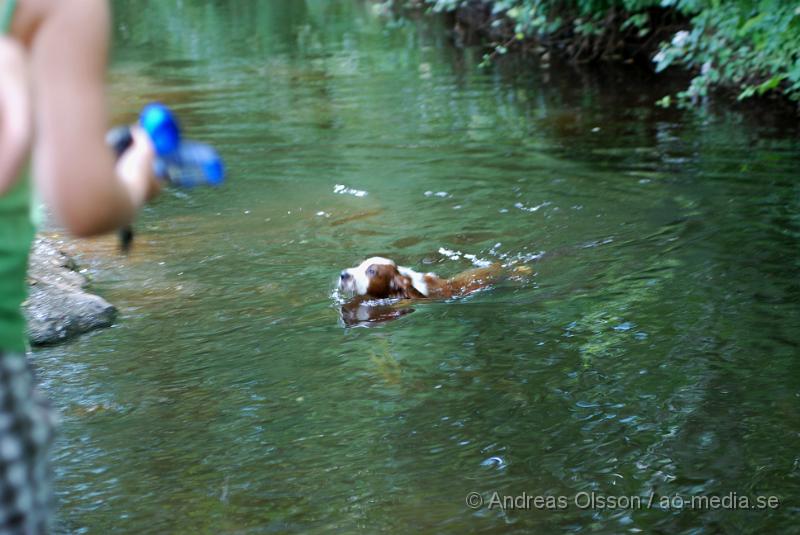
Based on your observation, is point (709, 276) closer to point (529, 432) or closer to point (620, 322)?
point (620, 322)

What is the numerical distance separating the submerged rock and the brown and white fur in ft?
5.01

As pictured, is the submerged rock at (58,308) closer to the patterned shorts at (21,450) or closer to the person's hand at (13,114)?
the patterned shorts at (21,450)

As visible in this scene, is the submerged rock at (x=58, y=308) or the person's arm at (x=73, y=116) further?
the submerged rock at (x=58, y=308)

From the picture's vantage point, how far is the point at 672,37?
1537 cm

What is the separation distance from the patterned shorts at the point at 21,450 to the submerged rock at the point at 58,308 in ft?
15.8

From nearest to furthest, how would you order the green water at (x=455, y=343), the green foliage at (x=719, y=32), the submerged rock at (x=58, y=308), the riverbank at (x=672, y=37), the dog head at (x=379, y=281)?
1. the green water at (x=455, y=343)
2. the submerged rock at (x=58, y=308)
3. the dog head at (x=379, y=281)
4. the green foliage at (x=719, y=32)
5. the riverbank at (x=672, y=37)

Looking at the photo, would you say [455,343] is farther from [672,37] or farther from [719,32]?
[672,37]

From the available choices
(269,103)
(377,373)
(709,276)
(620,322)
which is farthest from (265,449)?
(269,103)

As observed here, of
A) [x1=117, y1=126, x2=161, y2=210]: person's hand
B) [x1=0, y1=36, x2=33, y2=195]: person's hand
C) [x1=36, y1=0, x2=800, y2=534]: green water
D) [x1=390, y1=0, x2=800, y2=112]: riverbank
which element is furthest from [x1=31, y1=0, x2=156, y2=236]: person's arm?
[x1=390, y1=0, x2=800, y2=112]: riverbank

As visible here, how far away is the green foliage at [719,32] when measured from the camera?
34.1ft

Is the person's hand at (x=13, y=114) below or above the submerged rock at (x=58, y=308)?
above

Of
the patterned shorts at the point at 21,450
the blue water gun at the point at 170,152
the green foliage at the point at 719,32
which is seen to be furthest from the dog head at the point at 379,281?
the patterned shorts at the point at 21,450

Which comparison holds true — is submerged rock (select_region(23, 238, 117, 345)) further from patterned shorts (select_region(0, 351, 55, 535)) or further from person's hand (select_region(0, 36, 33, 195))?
person's hand (select_region(0, 36, 33, 195))

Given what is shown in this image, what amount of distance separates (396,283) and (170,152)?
4933 millimetres
